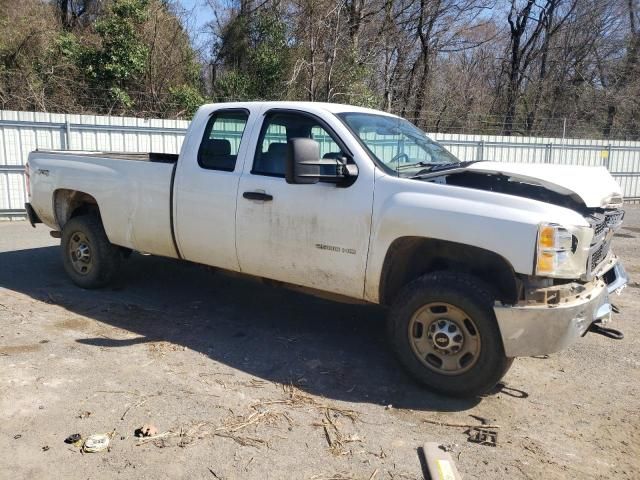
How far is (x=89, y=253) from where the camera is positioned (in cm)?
640

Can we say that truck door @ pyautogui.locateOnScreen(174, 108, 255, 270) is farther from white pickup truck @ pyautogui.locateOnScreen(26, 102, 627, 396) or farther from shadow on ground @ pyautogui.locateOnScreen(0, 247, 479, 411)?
shadow on ground @ pyautogui.locateOnScreen(0, 247, 479, 411)

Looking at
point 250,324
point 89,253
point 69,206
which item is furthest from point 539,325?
point 69,206

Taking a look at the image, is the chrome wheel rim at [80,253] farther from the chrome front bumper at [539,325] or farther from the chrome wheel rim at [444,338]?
the chrome front bumper at [539,325]

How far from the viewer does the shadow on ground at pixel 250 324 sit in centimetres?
435

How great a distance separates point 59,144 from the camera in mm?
11656

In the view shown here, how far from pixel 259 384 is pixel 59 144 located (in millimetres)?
9312

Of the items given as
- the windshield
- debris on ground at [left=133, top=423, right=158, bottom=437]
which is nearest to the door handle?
the windshield

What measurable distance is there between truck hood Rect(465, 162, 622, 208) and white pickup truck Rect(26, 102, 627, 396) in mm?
16

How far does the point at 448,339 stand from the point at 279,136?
2243mm

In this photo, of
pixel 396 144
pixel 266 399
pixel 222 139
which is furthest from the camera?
pixel 222 139

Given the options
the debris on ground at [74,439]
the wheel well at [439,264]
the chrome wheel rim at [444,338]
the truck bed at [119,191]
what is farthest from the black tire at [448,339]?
the truck bed at [119,191]

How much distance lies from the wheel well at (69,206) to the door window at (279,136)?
8.27ft

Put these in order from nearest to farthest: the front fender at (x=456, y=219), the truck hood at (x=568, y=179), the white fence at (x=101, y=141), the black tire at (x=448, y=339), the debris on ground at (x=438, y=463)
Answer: the debris on ground at (x=438, y=463), the front fender at (x=456, y=219), the black tire at (x=448, y=339), the truck hood at (x=568, y=179), the white fence at (x=101, y=141)

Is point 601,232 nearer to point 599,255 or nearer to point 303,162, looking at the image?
point 599,255
